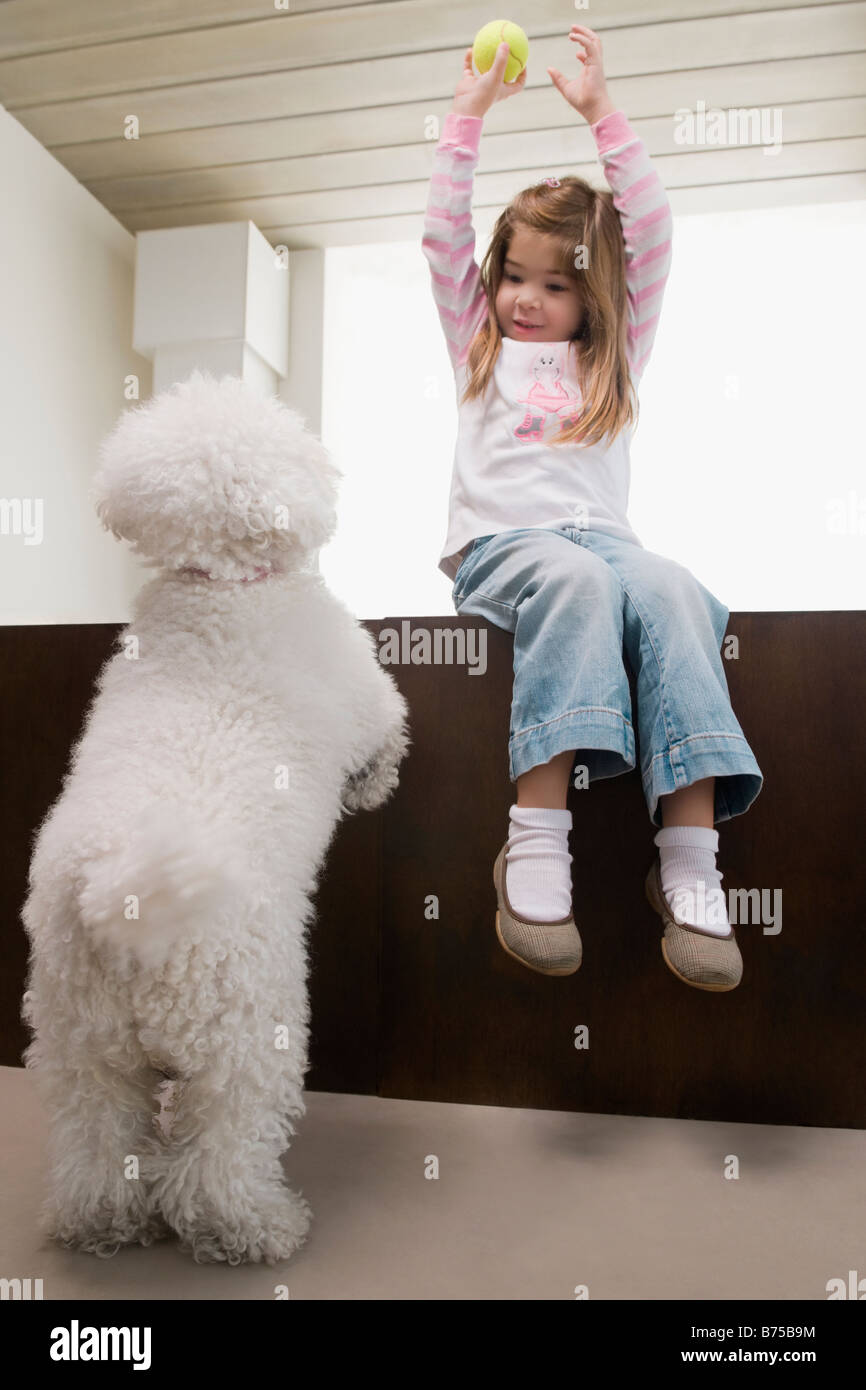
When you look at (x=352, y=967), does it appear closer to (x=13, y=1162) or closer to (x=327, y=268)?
(x=13, y=1162)

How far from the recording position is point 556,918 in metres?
1.01

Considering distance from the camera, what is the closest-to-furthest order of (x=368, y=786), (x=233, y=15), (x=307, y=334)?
1. (x=368, y=786)
2. (x=233, y=15)
3. (x=307, y=334)

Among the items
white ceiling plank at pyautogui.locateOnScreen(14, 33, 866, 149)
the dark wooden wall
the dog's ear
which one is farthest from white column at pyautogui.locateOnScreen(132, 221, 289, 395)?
the dog's ear

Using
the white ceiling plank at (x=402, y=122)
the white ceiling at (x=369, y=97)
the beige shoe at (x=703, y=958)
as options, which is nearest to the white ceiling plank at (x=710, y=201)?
the white ceiling at (x=369, y=97)

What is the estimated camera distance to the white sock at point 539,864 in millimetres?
1017

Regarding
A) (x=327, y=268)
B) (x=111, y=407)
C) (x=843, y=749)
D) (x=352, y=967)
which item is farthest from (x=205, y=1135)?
(x=327, y=268)

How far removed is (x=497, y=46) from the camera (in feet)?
4.55

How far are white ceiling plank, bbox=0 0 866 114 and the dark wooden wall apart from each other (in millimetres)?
2287

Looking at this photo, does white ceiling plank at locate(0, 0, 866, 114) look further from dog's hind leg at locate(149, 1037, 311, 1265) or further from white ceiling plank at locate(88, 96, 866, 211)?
dog's hind leg at locate(149, 1037, 311, 1265)

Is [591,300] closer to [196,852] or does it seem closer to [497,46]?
[497,46]

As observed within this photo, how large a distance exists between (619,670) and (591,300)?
0.62 metres

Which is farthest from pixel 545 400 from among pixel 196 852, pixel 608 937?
pixel 196 852

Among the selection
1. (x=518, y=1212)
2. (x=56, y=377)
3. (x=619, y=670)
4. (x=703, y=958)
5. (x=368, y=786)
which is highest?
(x=56, y=377)
